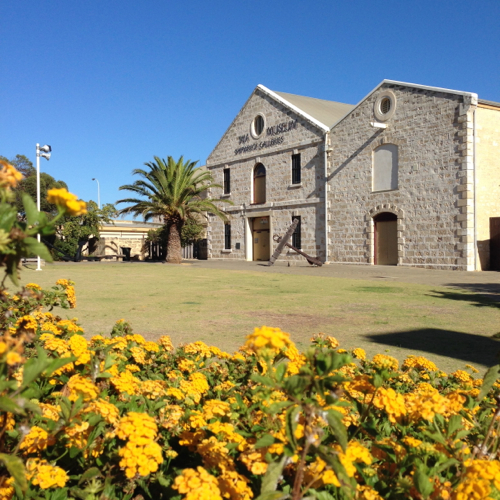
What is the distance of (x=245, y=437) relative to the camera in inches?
69.9

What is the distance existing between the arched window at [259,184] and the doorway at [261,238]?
1.22m

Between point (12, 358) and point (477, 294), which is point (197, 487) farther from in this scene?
point (477, 294)

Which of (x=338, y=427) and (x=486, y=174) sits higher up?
(x=486, y=174)

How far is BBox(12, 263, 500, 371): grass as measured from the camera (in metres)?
5.47

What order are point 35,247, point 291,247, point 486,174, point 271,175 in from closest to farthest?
point 35,247, point 486,174, point 291,247, point 271,175

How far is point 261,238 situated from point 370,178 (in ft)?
28.4

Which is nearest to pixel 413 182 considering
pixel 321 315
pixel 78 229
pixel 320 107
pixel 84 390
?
pixel 320 107

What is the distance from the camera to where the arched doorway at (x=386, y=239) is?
2144 cm

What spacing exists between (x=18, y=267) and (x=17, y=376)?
1053 millimetres

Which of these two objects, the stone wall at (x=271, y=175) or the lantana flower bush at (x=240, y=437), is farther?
the stone wall at (x=271, y=175)

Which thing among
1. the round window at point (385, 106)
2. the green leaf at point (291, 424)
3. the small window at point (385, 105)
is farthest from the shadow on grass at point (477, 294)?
the small window at point (385, 105)

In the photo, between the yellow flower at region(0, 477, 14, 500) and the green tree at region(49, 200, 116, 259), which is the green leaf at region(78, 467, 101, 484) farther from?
the green tree at region(49, 200, 116, 259)

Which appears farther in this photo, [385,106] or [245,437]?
[385,106]

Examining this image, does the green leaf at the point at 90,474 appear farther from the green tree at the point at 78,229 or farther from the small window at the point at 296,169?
the green tree at the point at 78,229
